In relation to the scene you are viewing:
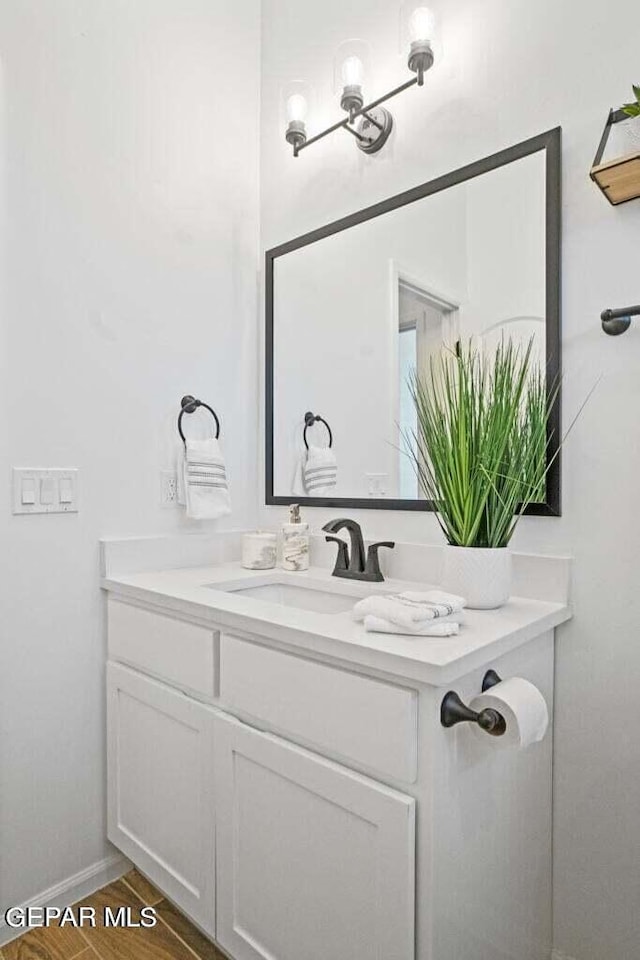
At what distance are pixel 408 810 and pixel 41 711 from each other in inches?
40.8

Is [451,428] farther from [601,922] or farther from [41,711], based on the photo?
[41,711]

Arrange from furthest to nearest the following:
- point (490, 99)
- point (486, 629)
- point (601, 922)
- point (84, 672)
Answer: point (84, 672) < point (490, 99) < point (601, 922) < point (486, 629)

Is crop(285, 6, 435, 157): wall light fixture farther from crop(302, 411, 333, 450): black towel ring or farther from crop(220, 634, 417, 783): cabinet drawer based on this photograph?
crop(220, 634, 417, 783): cabinet drawer

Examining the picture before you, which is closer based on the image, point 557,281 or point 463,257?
point 557,281

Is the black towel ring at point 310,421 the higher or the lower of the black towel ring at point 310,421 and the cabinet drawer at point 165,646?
the higher

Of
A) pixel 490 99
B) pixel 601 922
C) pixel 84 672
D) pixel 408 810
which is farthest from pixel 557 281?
pixel 84 672

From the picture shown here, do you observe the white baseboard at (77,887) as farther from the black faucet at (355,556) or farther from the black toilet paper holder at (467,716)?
the black toilet paper holder at (467,716)

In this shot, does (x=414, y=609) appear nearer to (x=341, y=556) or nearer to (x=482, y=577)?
(x=482, y=577)

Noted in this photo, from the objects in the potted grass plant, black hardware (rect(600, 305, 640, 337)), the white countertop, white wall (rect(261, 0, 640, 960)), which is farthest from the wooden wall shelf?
the white countertop

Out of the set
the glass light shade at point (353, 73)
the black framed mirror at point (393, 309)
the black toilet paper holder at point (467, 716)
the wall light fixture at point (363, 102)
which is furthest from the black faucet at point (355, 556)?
the glass light shade at point (353, 73)

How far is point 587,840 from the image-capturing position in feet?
3.92

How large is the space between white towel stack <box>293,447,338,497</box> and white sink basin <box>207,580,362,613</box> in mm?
308

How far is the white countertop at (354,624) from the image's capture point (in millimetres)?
892

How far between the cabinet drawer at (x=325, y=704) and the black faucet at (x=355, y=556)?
0.45 m
